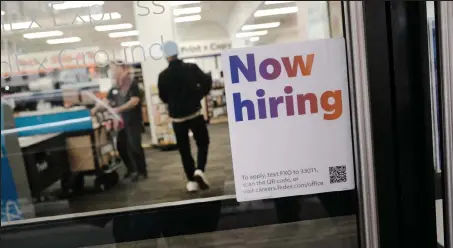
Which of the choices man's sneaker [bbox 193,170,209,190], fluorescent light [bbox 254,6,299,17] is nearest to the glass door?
man's sneaker [bbox 193,170,209,190]

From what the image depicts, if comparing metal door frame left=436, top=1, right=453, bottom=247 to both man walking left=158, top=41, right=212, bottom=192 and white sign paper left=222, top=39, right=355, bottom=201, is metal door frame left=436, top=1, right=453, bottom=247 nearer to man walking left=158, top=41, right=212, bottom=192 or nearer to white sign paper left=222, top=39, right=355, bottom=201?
white sign paper left=222, top=39, right=355, bottom=201

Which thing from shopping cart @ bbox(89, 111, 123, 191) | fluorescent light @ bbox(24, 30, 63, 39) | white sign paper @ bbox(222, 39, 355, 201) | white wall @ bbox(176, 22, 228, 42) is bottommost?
shopping cart @ bbox(89, 111, 123, 191)

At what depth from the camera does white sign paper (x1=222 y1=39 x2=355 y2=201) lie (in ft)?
4.15

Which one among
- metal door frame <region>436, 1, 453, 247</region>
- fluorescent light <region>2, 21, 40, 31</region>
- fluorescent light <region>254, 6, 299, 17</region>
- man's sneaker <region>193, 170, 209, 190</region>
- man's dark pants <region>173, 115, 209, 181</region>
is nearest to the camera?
metal door frame <region>436, 1, 453, 247</region>

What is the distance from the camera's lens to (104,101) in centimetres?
556

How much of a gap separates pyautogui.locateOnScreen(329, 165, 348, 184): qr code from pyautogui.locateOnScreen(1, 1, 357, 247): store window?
81 cm

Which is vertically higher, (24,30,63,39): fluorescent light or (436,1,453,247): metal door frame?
(24,30,63,39): fluorescent light

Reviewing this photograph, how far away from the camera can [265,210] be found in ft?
4.54

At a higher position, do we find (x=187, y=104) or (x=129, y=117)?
(x=187, y=104)

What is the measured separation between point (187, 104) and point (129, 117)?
5.50 feet

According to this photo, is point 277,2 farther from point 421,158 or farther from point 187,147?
point 421,158

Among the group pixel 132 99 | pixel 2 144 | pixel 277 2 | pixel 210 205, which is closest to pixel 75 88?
pixel 132 99

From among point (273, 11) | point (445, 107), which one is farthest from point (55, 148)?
point (445, 107)

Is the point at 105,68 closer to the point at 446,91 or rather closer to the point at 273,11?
the point at 273,11
